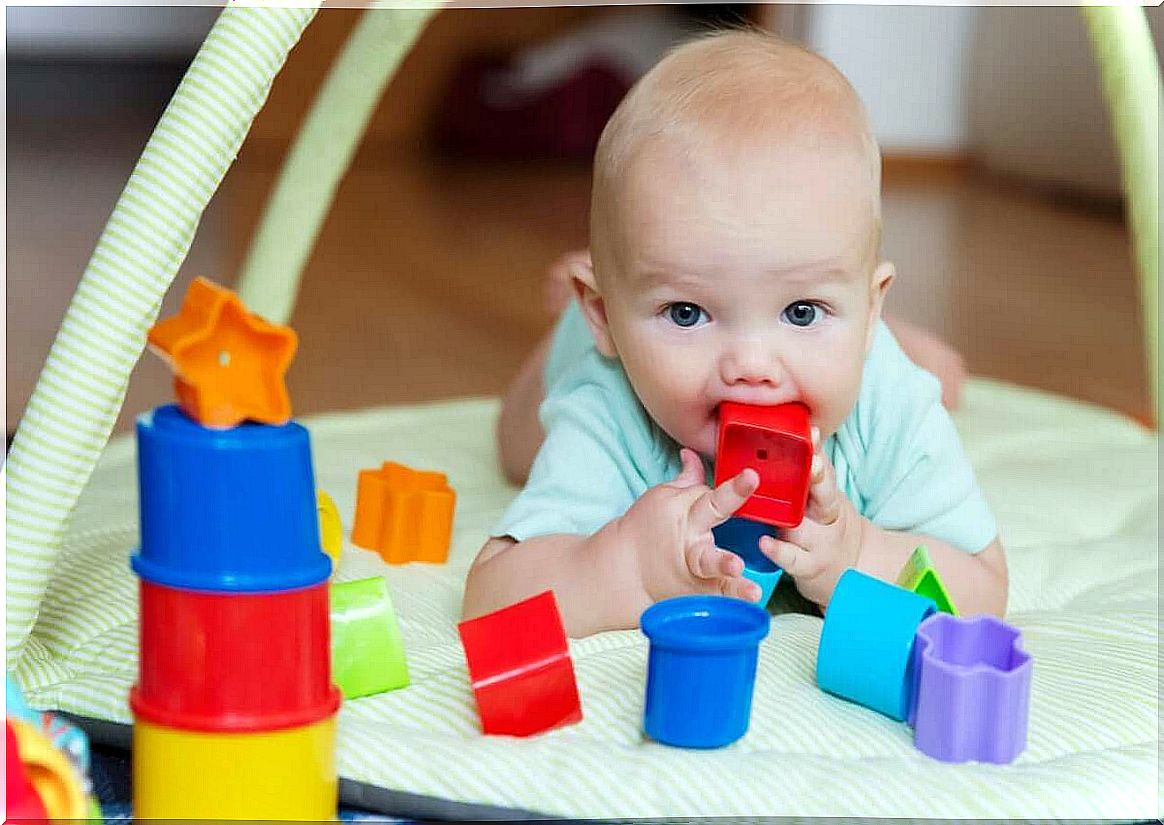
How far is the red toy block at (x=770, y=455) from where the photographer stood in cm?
75

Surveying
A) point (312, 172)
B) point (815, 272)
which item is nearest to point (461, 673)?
point (815, 272)

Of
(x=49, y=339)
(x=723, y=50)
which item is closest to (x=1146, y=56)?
(x=723, y=50)

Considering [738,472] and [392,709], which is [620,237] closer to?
[738,472]

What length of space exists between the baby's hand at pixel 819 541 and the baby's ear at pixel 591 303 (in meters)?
0.15

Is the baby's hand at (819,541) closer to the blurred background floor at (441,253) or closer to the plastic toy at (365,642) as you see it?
the plastic toy at (365,642)

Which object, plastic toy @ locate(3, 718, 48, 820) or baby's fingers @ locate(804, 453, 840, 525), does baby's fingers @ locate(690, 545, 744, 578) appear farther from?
plastic toy @ locate(3, 718, 48, 820)

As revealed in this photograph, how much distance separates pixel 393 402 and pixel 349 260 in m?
0.86

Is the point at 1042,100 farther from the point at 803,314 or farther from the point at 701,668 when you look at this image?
the point at 701,668

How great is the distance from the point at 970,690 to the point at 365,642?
0.88 feet

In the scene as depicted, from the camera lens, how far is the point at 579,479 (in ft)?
2.81

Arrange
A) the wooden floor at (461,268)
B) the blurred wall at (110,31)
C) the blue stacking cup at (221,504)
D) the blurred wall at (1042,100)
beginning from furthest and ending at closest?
the blurred wall at (110,31), the blurred wall at (1042,100), the wooden floor at (461,268), the blue stacking cup at (221,504)

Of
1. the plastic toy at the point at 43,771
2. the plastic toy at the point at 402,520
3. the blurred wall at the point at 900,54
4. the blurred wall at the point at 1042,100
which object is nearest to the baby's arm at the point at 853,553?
the plastic toy at the point at 402,520

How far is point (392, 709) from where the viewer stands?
697 millimetres

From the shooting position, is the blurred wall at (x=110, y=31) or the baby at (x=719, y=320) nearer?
the baby at (x=719, y=320)
